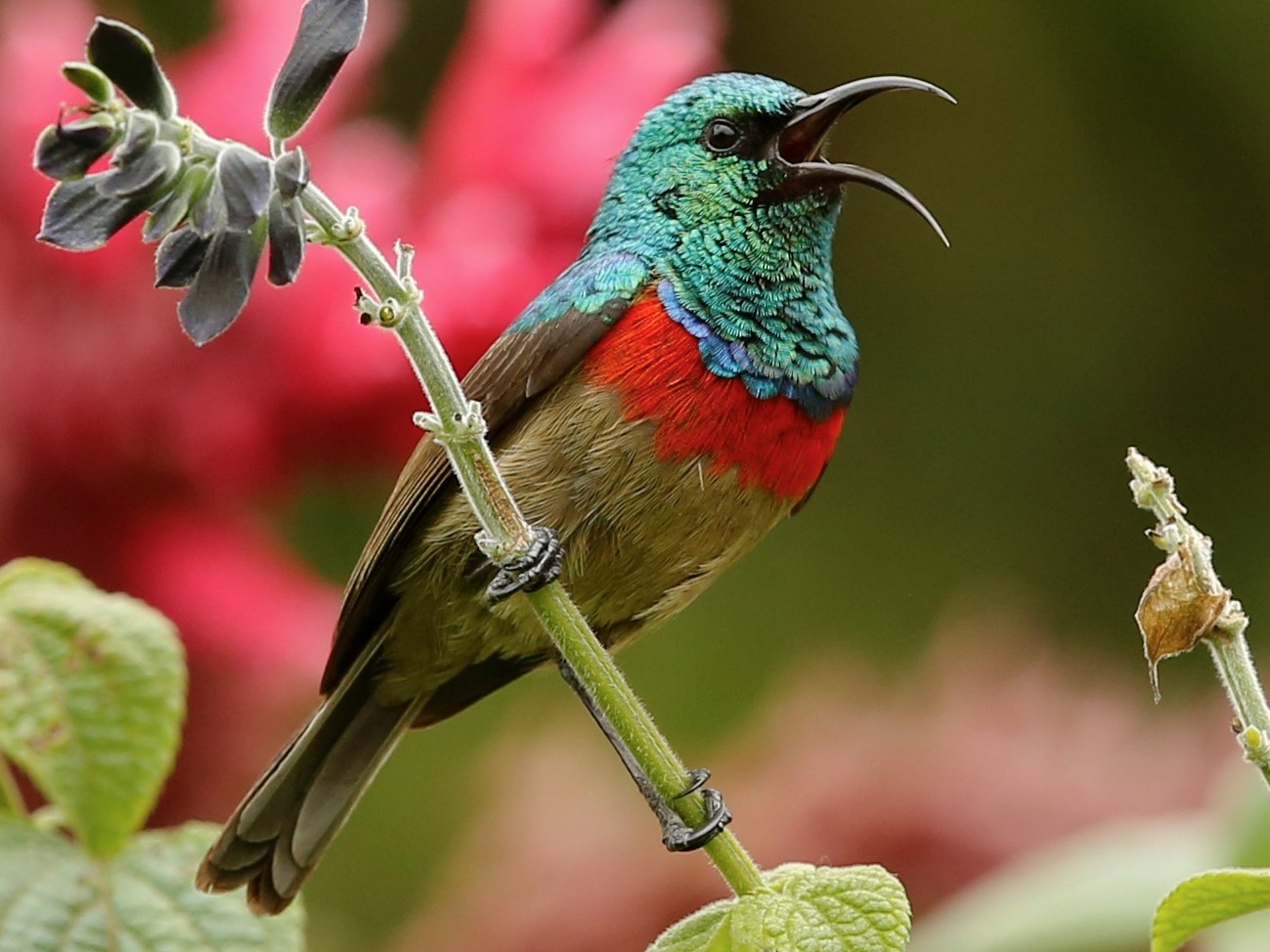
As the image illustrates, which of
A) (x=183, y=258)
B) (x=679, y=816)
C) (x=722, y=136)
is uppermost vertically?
(x=183, y=258)

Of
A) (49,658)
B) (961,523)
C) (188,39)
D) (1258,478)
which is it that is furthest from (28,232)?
(1258,478)

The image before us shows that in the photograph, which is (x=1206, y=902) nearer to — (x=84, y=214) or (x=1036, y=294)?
(x=84, y=214)

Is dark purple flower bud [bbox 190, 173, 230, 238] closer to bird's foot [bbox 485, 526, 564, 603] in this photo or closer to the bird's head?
bird's foot [bbox 485, 526, 564, 603]

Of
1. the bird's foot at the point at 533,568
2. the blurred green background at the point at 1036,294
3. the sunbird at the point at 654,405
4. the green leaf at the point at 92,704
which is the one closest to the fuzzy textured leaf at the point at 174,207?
the bird's foot at the point at 533,568

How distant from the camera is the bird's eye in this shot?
5.28 feet

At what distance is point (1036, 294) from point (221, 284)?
3.49 metres

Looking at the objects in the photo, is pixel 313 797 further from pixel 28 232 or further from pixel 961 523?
pixel 961 523

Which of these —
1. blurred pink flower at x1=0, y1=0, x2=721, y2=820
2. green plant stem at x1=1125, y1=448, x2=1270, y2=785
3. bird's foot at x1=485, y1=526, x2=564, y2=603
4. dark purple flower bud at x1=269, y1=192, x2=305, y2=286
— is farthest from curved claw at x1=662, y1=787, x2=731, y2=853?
blurred pink flower at x1=0, y1=0, x2=721, y2=820

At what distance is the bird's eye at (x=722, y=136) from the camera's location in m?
1.61

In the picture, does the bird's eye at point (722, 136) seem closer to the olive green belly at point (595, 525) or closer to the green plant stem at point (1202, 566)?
the olive green belly at point (595, 525)

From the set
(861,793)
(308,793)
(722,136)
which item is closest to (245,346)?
(308,793)

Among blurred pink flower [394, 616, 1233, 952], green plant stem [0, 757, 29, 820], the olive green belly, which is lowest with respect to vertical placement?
blurred pink flower [394, 616, 1233, 952]

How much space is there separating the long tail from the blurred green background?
1.98 metres

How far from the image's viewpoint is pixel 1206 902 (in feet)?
3.24
